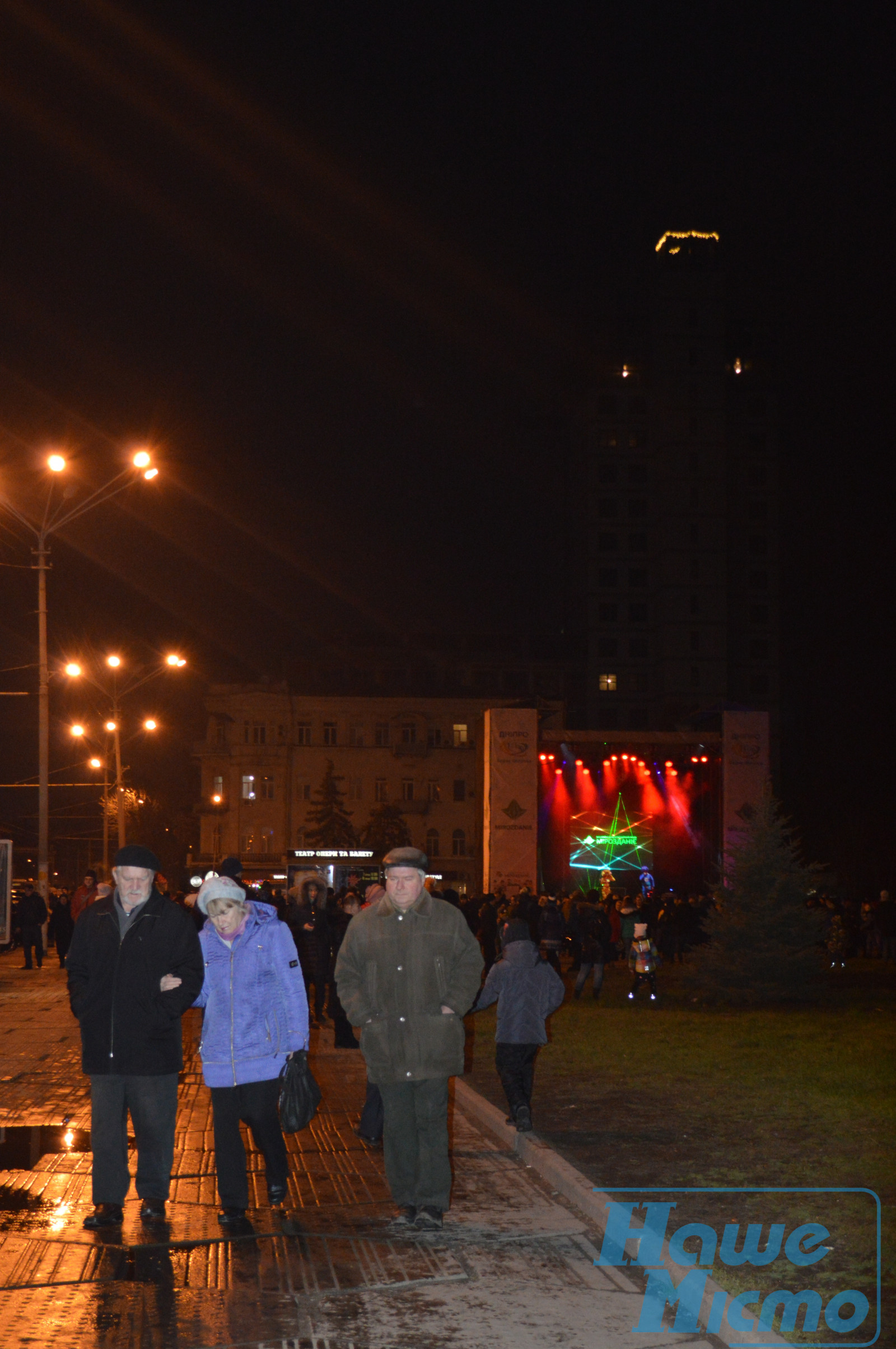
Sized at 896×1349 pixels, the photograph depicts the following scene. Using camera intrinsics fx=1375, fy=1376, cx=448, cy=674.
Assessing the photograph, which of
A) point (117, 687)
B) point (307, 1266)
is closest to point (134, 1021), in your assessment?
point (307, 1266)

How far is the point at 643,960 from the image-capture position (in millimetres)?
21094

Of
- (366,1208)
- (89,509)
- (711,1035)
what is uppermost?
(89,509)

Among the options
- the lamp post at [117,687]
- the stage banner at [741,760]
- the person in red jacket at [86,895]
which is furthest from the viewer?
the stage banner at [741,760]

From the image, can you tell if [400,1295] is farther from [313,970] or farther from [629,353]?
[629,353]

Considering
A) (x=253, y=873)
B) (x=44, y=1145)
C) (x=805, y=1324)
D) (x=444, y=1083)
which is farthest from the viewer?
(x=253, y=873)

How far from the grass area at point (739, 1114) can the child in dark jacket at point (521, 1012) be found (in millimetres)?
358

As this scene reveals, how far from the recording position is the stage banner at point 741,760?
138 ft

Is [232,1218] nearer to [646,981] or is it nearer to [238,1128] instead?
[238,1128]

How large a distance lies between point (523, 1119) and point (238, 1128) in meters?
3.18

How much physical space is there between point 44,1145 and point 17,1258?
306cm

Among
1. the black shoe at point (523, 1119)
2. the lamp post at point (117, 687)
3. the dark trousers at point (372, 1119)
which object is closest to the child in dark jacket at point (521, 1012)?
the black shoe at point (523, 1119)

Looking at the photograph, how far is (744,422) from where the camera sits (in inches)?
3755

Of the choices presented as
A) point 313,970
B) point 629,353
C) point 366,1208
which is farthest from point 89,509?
point 629,353

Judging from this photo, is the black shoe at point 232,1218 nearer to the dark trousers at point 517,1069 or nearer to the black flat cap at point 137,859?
the black flat cap at point 137,859
